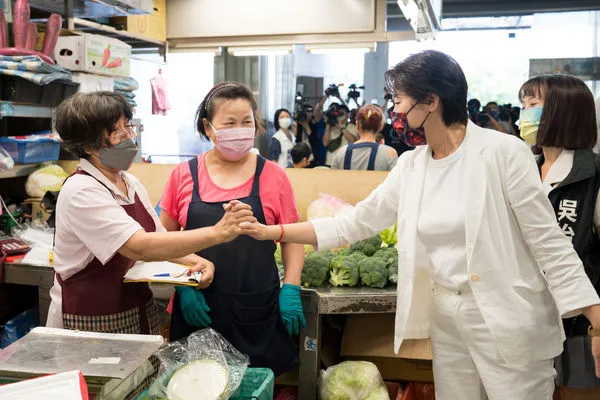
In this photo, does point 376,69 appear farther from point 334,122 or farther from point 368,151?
point 368,151

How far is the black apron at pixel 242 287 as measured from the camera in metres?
2.02

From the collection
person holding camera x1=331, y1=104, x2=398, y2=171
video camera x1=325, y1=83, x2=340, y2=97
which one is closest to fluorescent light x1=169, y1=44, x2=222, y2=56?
video camera x1=325, y1=83, x2=340, y2=97

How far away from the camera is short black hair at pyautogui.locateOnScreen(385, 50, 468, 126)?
1.65m

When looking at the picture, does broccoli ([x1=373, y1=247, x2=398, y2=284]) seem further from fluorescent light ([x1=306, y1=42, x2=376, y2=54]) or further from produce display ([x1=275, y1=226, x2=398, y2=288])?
fluorescent light ([x1=306, y1=42, x2=376, y2=54])

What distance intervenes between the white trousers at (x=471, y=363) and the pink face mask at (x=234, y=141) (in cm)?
83

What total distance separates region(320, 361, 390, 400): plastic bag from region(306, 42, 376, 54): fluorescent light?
4.01 meters

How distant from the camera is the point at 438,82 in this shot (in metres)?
1.65

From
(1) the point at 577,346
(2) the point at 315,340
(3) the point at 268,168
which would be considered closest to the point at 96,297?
(3) the point at 268,168

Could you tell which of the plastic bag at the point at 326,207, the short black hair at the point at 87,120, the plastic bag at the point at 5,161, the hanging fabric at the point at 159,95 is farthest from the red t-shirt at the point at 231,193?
the hanging fabric at the point at 159,95

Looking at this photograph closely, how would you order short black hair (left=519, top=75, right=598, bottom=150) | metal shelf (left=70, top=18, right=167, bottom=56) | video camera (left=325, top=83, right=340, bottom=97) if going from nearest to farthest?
1. short black hair (left=519, top=75, right=598, bottom=150)
2. metal shelf (left=70, top=18, right=167, bottom=56)
3. video camera (left=325, top=83, right=340, bottom=97)

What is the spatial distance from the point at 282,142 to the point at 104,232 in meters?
4.64

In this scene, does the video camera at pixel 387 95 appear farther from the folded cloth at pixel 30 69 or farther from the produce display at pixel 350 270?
the folded cloth at pixel 30 69

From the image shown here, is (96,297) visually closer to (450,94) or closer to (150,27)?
(450,94)

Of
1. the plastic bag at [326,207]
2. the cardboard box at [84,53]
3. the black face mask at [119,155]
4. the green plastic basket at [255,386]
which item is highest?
the cardboard box at [84,53]
